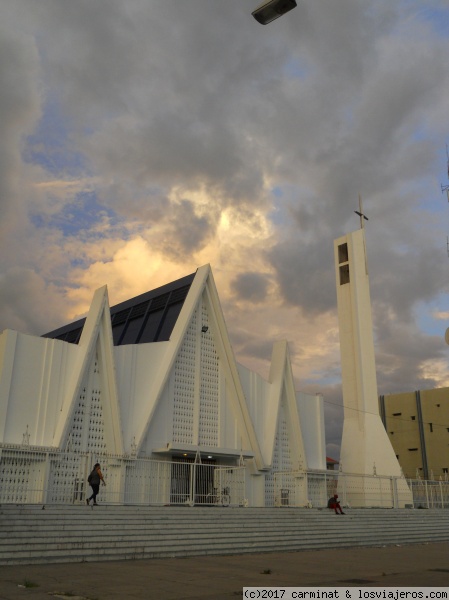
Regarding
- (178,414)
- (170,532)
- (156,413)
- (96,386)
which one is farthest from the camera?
(178,414)

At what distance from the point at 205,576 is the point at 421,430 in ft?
156

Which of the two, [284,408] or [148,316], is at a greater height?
[148,316]

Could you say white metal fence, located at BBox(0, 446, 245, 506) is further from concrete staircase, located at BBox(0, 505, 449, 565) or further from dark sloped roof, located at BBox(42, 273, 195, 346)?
dark sloped roof, located at BBox(42, 273, 195, 346)

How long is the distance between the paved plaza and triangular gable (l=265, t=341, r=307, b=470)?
41.0 feet

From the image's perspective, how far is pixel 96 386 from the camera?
21219 millimetres

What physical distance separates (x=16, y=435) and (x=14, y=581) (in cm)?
964

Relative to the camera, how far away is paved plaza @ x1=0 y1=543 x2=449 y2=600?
8.29 meters

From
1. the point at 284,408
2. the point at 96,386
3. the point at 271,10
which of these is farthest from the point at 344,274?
the point at 271,10

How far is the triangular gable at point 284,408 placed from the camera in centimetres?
2694

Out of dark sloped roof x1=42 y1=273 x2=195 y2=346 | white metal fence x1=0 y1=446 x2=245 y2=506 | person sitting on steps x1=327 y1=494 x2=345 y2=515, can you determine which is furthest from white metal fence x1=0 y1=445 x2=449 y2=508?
dark sloped roof x1=42 y1=273 x2=195 y2=346

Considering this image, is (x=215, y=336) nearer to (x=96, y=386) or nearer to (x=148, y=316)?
(x=148, y=316)

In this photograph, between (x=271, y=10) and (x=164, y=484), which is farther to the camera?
(x=164, y=484)

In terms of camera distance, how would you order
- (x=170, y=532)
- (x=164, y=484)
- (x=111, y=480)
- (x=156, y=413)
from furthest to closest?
1. (x=156, y=413)
2. (x=164, y=484)
3. (x=111, y=480)
4. (x=170, y=532)

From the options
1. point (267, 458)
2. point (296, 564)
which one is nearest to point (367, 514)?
point (267, 458)
